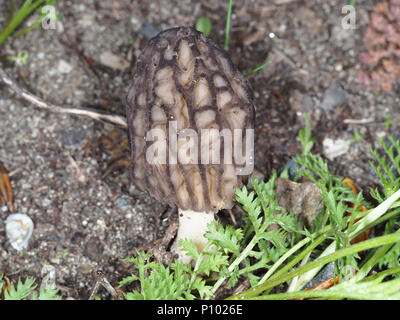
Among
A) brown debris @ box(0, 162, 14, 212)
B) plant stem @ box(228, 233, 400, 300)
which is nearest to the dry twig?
brown debris @ box(0, 162, 14, 212)

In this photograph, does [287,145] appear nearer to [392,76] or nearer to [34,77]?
[392,76]

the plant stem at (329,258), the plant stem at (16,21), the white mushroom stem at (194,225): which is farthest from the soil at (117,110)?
the plant stem at (329,258)

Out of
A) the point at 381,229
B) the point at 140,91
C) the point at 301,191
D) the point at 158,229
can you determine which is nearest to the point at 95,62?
the point at 140,91

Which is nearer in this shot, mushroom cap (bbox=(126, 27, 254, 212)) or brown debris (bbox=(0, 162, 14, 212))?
mushroom cap (bbox=(126, 27, 254, 212))

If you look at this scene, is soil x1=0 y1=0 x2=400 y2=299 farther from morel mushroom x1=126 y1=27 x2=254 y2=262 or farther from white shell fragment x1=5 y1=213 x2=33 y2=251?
morel mushroom x1=126 y1=27 x2=254 y2=262

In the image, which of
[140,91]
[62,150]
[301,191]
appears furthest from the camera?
[62,150]
